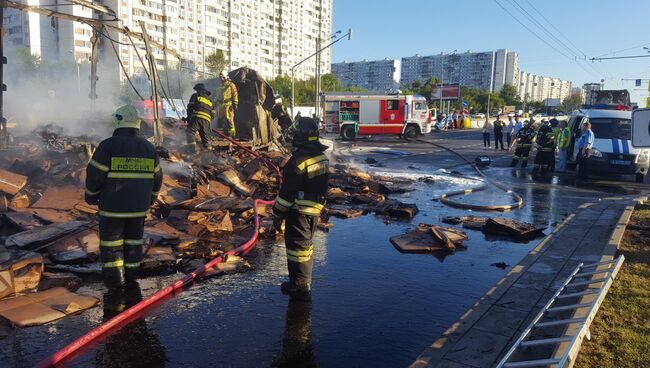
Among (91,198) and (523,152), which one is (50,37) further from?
(91,198)

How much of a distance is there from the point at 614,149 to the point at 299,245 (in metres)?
12.5

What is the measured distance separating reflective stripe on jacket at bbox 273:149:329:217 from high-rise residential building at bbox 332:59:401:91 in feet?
474

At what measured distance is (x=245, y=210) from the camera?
7527 millimetres

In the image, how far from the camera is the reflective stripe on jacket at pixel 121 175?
429 centimetres

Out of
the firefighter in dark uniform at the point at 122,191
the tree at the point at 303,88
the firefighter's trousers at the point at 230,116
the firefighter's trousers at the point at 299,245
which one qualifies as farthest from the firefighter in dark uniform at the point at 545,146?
the tree at the point at 303,88

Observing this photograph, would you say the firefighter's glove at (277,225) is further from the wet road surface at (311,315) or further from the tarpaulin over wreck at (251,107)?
the tarpaulin over wreck at (251,107)

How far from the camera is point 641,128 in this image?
191 inches

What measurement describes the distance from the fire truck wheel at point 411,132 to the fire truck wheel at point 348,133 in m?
3.63

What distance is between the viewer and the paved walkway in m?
3.22

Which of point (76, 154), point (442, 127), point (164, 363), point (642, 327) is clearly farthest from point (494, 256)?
point (442, 127)

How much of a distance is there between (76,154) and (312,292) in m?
5.89

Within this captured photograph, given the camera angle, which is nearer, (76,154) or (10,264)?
(10,264)

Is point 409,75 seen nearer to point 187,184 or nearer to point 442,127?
point 442,127

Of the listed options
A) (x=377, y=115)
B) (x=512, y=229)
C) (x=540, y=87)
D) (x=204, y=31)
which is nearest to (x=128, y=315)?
(x=512, y=229)
